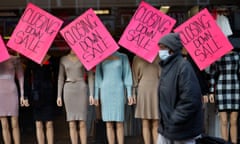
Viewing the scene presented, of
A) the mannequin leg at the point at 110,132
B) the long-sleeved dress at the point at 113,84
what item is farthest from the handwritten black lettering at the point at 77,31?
the mannequin leg at the point at 110,132

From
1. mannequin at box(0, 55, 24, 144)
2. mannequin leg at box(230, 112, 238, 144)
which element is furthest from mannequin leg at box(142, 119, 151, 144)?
mannequin at box(0, 55, 24, 144)

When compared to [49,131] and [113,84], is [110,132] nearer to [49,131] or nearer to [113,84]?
[113,84]

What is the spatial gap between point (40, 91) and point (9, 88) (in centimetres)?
40

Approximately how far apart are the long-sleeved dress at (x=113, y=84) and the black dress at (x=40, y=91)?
0.66 metres

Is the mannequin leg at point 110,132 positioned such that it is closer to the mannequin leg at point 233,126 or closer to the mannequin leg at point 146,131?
the mannequin leg at point 146,131

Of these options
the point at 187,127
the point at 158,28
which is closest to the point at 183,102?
the point at 187,127

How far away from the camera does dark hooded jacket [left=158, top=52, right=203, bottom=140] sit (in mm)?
2693

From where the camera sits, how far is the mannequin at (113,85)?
183 inches

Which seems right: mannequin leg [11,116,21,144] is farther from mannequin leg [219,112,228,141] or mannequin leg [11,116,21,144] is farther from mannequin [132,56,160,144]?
mannequin leg [219,112,228,141]

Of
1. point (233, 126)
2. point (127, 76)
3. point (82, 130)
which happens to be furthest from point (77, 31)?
point (233, 126)

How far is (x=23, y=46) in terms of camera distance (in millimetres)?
4500

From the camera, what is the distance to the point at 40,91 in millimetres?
4801

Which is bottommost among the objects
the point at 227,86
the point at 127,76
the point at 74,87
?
the point at 227,86

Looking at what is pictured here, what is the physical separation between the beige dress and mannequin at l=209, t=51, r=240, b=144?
31.4 inches
